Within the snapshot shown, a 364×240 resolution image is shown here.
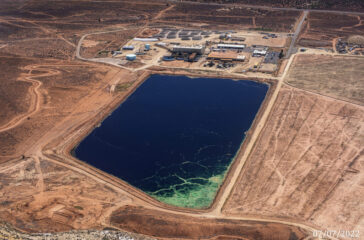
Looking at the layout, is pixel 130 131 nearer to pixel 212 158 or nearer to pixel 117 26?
pixel 212 158

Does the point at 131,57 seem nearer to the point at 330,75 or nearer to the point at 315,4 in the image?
the point at 330,75

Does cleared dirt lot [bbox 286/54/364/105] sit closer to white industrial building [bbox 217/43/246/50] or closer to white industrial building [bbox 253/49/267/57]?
white industrial building [bbox 253/49/267/57]

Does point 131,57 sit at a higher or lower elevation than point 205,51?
lower

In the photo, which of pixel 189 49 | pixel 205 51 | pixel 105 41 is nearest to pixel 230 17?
pixel 205 51

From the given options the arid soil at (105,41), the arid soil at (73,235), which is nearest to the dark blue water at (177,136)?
the arid soil at (73,235)

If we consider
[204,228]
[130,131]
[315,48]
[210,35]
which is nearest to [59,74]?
[130,131]

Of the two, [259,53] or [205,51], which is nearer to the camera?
[259,53]
